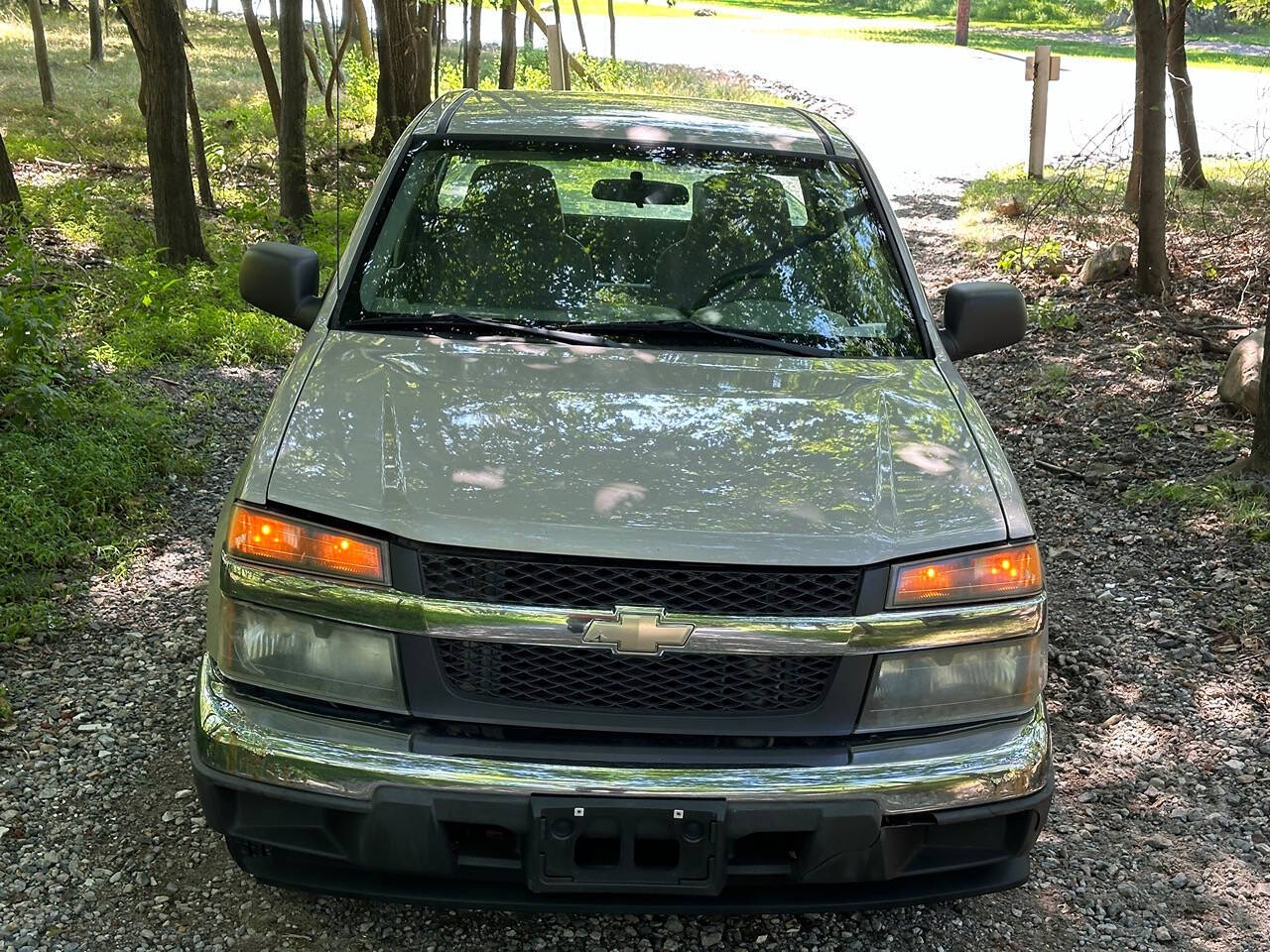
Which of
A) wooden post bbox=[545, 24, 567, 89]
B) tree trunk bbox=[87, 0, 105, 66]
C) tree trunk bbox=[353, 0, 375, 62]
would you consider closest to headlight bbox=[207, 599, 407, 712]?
wooden post bbox=[545, 24, 567, 89]

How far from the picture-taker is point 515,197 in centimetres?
396

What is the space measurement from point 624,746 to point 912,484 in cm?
86

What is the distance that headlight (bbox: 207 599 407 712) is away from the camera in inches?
101

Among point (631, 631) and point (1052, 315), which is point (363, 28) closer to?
point (1052, 315)

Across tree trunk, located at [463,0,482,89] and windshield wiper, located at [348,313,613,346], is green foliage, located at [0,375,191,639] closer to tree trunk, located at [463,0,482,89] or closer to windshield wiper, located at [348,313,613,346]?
windshield wiper, located at [348,313,613,346]

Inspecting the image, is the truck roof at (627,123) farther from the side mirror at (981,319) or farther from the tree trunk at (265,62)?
the tree trunk at (265,62)

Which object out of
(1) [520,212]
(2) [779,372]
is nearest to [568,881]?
(2) [779,372]

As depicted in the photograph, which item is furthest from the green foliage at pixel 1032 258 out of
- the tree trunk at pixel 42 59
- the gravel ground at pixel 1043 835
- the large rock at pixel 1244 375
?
the tree trunk at pixel 42 59

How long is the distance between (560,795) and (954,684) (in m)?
0.85

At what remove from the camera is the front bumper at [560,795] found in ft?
8.16

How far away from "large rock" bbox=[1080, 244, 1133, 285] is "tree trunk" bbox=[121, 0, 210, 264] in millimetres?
6455

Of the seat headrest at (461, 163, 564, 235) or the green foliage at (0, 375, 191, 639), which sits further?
the green foliage at (0, 375, 191, 639)

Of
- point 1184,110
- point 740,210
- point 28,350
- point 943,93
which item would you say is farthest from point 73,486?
point 943,93

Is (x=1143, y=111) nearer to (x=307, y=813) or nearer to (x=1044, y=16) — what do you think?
(x=307, y=813)
